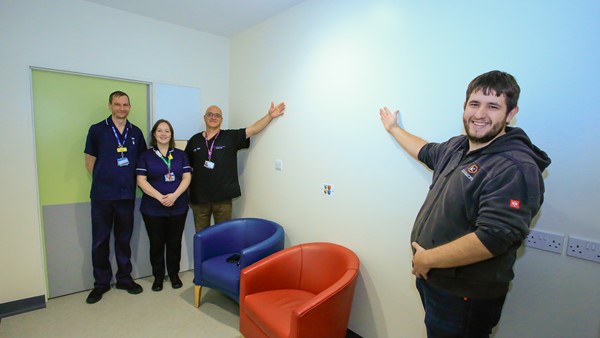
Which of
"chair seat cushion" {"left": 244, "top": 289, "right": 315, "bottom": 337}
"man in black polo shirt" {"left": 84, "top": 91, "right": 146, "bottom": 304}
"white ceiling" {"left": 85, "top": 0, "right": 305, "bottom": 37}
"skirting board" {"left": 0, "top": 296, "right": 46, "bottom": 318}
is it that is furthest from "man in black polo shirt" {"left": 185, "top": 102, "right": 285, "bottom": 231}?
"skirting board" {"left": 0, "top": 296, "right": 46, "bottom": 318}

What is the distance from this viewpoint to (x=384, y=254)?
1.99 meters

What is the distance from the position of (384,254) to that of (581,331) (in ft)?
3.27

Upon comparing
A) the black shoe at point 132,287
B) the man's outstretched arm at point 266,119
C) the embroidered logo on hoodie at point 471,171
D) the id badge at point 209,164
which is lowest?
the black shoe at point 132,287

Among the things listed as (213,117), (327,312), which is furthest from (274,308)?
(213,117)

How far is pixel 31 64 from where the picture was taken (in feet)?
7.88

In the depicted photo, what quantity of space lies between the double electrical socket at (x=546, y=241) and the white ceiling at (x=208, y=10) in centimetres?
241

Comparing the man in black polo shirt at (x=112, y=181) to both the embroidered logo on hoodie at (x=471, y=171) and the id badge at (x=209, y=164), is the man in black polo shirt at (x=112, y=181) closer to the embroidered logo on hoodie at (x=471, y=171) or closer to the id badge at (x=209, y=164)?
the id badge at (x=209, y=164)

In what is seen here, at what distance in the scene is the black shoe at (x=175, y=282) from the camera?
9.69 ft

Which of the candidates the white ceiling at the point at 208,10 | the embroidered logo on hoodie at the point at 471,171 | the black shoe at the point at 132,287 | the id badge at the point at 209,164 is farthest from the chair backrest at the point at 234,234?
the white ceiling at the point at 208,10

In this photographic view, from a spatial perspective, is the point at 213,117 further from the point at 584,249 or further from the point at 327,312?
the point at 584,249

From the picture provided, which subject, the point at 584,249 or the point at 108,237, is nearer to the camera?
the point at 584,249

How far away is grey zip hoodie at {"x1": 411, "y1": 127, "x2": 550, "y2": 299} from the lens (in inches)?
40.8

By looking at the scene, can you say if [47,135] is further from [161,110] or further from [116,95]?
[161,110]

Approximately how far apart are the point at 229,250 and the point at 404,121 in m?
2.01
